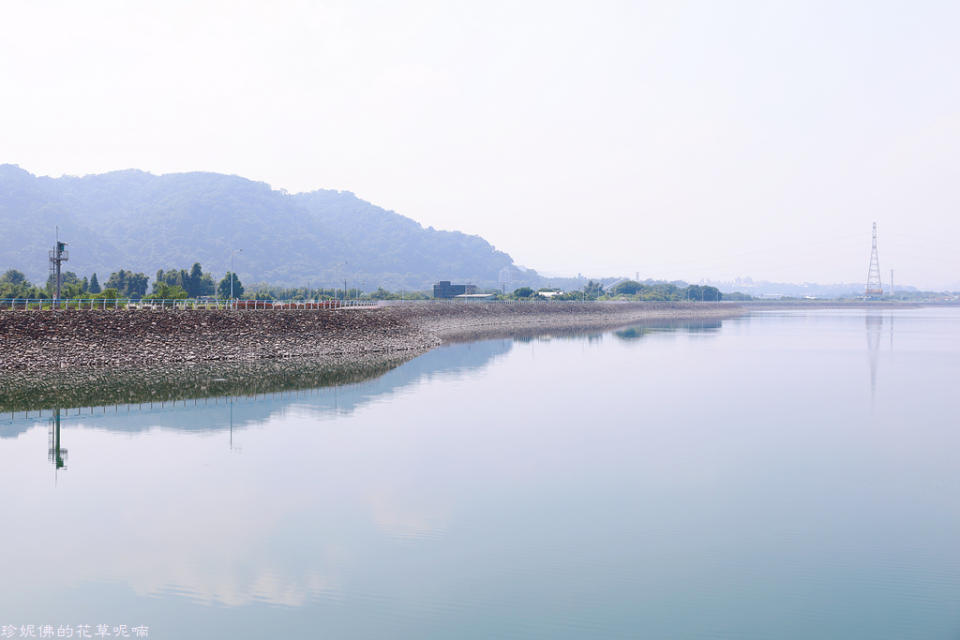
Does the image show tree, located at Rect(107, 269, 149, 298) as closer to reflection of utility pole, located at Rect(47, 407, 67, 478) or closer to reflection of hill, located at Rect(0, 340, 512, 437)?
reflection of hill, located at Rect(0, 340, 512, 437)

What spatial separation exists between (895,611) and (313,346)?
2658 inches

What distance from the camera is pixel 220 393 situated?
5131 cm

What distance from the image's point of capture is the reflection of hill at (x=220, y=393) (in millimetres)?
42312

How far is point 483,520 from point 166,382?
40400 mm

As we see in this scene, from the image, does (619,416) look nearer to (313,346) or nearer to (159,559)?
(159,559)

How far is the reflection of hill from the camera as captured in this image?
42312mm

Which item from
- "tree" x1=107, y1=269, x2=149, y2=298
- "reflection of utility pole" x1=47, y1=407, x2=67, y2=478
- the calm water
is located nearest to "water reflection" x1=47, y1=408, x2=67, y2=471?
"reflection of utility pole" x1=47, y1=407, x2=67, y2=478

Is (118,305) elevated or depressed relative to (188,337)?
elevated

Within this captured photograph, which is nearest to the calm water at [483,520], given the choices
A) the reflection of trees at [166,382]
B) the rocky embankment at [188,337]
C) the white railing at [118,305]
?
the reflection of trees at [166,382]

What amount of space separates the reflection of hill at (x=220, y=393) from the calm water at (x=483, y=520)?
1.69 ft

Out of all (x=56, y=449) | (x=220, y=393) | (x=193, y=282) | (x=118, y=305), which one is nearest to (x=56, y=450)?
(x=56, y=449)

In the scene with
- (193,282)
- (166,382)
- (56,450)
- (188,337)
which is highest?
(193,282)

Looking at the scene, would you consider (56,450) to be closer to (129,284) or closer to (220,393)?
(220,393)

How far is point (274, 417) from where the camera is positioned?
43375mm
